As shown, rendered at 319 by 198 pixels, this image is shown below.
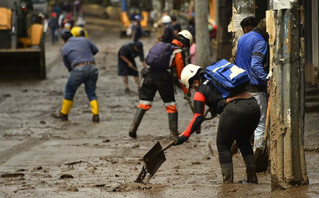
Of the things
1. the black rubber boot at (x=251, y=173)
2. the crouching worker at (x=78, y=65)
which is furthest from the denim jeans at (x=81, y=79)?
the black rubber boot at (x=251, y=173)

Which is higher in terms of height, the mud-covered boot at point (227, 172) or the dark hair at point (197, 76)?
the dark hair at point (197, 76)

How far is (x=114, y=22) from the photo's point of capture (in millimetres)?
51625

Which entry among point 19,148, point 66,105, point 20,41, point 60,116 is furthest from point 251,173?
point 20,41

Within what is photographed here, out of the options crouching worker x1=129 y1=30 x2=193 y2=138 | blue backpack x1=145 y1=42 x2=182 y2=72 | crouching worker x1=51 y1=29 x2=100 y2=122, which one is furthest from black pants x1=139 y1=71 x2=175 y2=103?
crouching worker x1=51 y1=29 x2=100 y2=122

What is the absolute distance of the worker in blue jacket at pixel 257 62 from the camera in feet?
28.8

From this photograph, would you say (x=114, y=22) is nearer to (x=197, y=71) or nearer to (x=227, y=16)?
(x=227, y=16)

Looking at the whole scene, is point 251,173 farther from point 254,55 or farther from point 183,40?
point 183,40

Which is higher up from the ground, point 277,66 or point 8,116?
point 277,66

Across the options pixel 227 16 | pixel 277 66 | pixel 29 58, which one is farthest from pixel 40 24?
pixel 277 66

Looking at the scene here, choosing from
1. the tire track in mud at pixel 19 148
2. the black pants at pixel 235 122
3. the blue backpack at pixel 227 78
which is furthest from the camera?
the tire track in mud at pixel 19 148

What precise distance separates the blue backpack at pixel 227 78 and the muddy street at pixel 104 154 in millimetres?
965

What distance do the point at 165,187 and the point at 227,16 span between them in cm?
1072

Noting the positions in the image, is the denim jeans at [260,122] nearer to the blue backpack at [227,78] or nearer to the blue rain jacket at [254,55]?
the blue rain jacket at [254,55]

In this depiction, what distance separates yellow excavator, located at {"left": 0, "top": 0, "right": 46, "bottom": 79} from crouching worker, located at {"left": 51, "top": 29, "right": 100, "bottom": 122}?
22.6 feet
